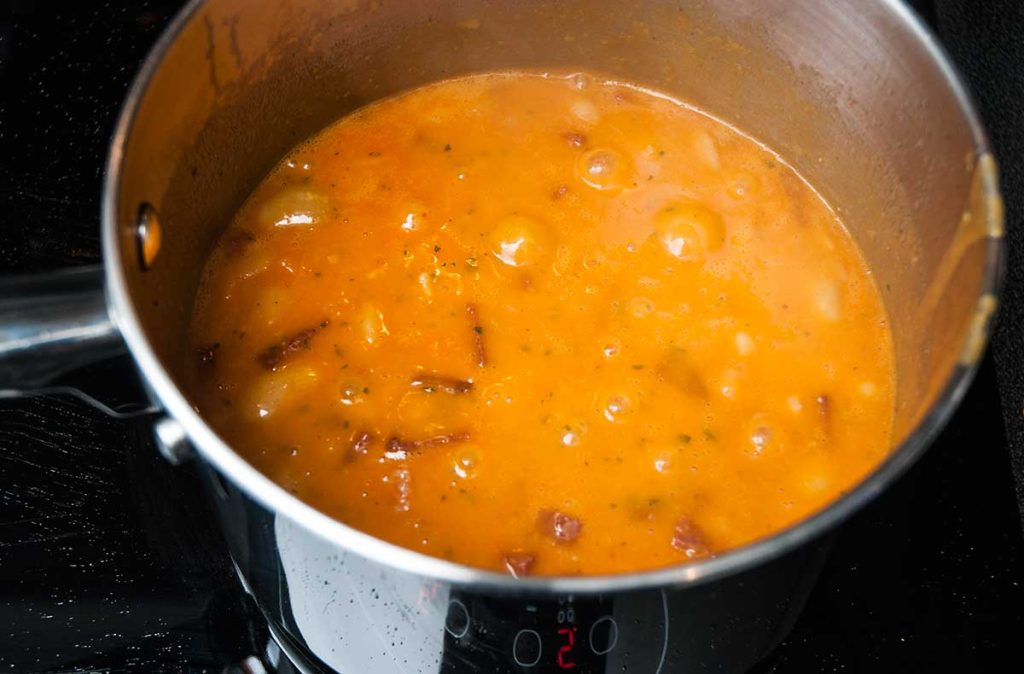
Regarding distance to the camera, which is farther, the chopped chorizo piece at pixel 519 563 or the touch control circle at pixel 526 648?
the chopped chorizo piece at pixel 519 563

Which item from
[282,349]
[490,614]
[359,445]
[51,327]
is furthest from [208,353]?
[490,614]

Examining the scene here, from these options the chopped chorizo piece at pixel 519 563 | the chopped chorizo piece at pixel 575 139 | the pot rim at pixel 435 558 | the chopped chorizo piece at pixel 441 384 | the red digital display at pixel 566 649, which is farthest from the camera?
the chopped chorizo piece at pixel 575 139

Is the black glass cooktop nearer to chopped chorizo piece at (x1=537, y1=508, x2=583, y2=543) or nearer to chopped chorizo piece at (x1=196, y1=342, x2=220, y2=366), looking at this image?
chopped chorizo piece at (x1=196, y1=342, x2=220, y2=366)

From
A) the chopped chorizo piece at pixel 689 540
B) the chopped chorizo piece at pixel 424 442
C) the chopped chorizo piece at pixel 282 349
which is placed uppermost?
the chopped chorizo piece at pixel 282 349

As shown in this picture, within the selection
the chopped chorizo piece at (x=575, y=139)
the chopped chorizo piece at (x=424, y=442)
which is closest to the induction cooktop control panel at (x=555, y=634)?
the chopped chorizo piece at (x=424, y=442)

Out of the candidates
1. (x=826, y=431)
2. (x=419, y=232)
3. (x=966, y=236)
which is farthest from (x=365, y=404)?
(x=966, y=236)

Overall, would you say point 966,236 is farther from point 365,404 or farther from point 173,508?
point 173,508

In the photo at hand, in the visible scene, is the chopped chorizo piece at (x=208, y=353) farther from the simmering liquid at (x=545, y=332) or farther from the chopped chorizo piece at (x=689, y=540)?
the chopped chorizo piece at (x=689, y=540)

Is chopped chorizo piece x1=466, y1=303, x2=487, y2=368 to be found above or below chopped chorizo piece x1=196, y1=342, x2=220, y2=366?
above

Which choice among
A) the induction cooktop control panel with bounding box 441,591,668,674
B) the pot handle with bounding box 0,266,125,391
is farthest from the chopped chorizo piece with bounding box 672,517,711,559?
the pot handle with bounding box 0,266,125,391
